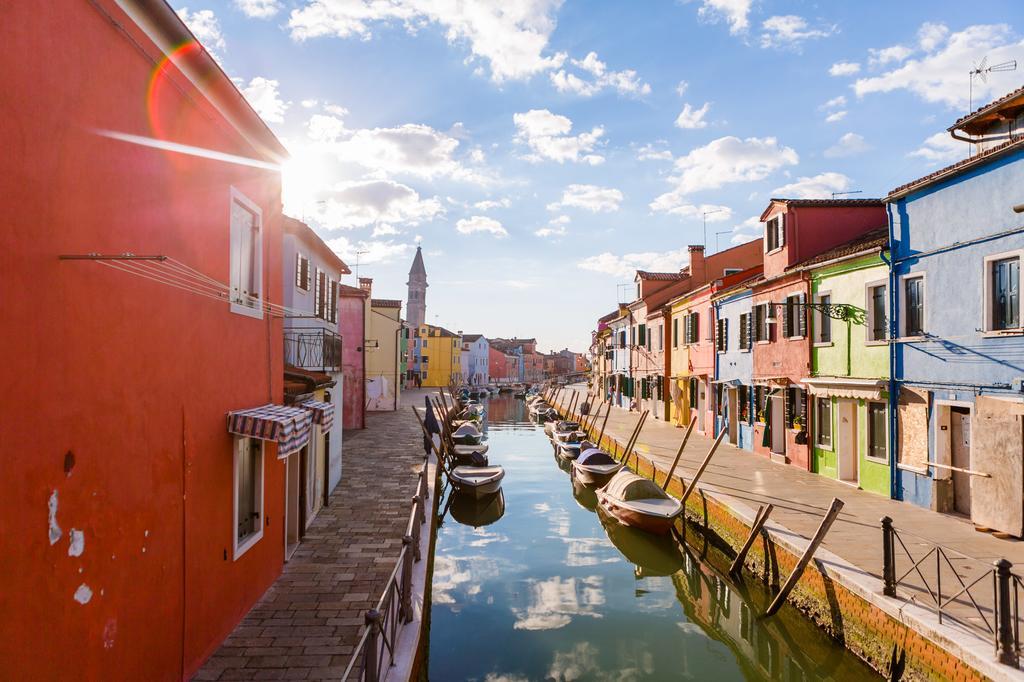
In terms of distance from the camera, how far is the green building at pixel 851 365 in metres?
14.8

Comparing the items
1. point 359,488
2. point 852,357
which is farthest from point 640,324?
point 359,488

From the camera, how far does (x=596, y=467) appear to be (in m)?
21.6

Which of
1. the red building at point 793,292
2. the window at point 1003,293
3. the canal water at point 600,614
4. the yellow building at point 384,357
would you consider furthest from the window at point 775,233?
the yellow building at point 384,357

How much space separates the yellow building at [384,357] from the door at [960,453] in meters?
33.8

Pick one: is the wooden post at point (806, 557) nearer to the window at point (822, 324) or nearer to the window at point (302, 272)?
the window at point (822, 324)

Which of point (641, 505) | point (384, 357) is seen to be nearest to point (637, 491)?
point (641, 505)

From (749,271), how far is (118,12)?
2414 centimetres

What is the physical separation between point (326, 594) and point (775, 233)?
17.6 meters

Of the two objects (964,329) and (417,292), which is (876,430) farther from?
(417,292)

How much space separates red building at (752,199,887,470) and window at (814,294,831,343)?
39cm

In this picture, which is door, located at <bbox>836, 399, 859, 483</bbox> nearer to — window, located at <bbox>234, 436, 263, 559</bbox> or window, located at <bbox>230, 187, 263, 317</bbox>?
window, located at <bbox>234, 436, 263, 559</bbox>

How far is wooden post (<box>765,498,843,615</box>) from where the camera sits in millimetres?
9609

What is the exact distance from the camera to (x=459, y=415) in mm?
44281

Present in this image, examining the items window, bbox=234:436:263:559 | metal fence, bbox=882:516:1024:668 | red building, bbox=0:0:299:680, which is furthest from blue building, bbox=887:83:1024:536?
window, bbox=234:436:263:559
